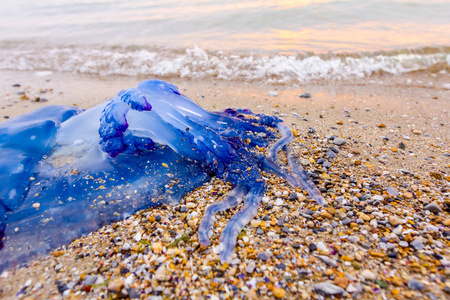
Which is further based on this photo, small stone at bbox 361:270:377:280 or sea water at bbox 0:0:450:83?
sea water at bbox 0:0:450:83

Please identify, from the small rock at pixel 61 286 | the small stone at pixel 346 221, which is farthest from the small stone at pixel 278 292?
the small rock at pixel 61 286

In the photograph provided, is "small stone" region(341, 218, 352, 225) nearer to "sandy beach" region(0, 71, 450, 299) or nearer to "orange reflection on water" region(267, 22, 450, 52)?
"sandy beach" region(0, 71, 450, 299)

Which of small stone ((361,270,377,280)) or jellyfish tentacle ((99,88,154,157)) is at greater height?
jellyfish tentacle ((99,88,154,157))

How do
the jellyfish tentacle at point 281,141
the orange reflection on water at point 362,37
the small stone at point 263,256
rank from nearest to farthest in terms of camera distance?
the small stone at point 263,256 < the jellyfish tentacle at point 281,141 < the orange reflection on water at point 362,37

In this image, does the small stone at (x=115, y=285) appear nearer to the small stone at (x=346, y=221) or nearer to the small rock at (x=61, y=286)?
the small rock at (x=61, y=286)

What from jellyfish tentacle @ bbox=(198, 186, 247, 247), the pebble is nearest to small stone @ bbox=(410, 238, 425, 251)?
the pebble

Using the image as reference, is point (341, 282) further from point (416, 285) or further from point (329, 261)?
point (416, 285)

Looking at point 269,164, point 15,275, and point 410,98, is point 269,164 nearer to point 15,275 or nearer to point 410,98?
point 15,275
